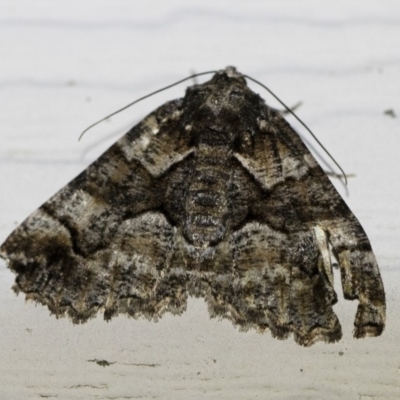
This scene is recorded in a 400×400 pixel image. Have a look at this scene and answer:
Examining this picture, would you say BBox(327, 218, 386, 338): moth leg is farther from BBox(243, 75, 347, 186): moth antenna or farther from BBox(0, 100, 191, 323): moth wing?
BBox(0, 100, 191, 323): moth wing

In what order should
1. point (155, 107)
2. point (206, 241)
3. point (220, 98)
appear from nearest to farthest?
point (206, 241), point (220, 98), point (155, 107)

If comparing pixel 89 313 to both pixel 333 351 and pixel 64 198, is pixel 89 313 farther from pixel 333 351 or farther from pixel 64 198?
pixel 333 351

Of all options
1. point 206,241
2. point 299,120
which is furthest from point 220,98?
point 206,241

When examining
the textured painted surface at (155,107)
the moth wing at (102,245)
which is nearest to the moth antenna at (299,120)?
the textured painted surface at (155,107)

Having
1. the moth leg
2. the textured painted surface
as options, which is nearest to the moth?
the moth leg

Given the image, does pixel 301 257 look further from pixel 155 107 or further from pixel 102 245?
pixel 155 107

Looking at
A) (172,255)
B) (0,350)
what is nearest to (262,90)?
(172,255)

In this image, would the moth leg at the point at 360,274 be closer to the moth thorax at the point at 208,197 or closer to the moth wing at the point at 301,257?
the moth wing at the point at 301,257
